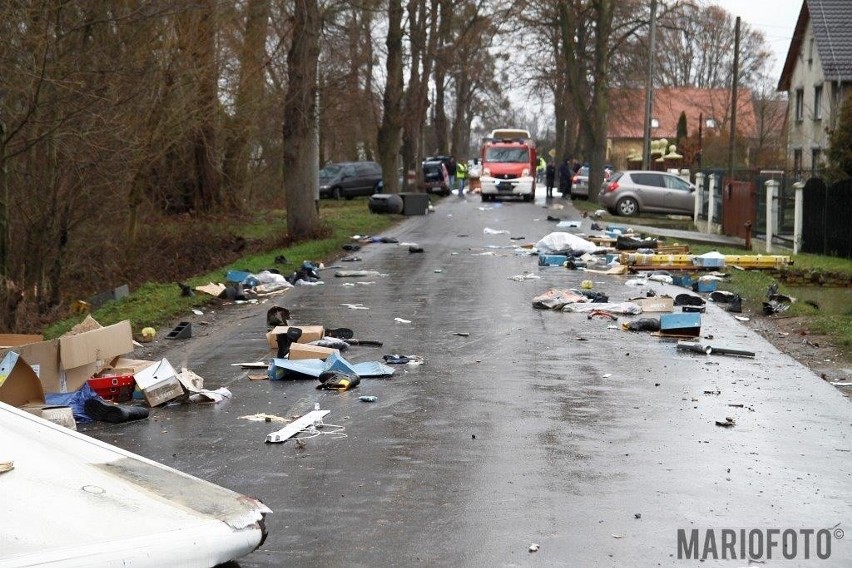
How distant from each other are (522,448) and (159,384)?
3216 millimetres

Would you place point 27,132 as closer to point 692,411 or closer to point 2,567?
point 692,411

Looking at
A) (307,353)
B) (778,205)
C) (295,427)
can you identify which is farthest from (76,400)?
(778,205)

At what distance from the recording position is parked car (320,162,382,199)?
51969 mm

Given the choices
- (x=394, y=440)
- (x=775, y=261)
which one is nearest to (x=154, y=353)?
(x=394, y=440)

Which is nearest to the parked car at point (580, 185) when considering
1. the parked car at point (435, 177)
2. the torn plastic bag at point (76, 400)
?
the parked car at point (435, 177)

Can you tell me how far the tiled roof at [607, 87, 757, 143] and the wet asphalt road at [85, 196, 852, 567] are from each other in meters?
50.2

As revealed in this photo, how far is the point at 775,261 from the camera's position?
1983 centimetres

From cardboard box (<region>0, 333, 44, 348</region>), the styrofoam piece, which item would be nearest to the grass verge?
cardboard box (<region>0, 333, 44, 348</region>)

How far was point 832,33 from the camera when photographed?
49.7 metres

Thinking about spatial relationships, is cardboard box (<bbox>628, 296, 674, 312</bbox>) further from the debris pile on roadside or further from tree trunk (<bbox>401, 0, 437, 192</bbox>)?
tree trunk (<bbox>401, 0, 437, 192</bbox>)

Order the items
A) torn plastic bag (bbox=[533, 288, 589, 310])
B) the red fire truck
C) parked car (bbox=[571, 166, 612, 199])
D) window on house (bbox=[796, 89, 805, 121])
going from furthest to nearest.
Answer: parked car (bbox=[571, 166, 612, 199]), window on house (bbox=[796, 89, 805, 121]), the red fire truck, torn plastic bag (bbox=[533, 288, 589, 310])

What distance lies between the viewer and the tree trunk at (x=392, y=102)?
37.0 meters

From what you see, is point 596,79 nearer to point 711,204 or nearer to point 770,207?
point 711,204

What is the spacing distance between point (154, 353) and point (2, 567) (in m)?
7.73
